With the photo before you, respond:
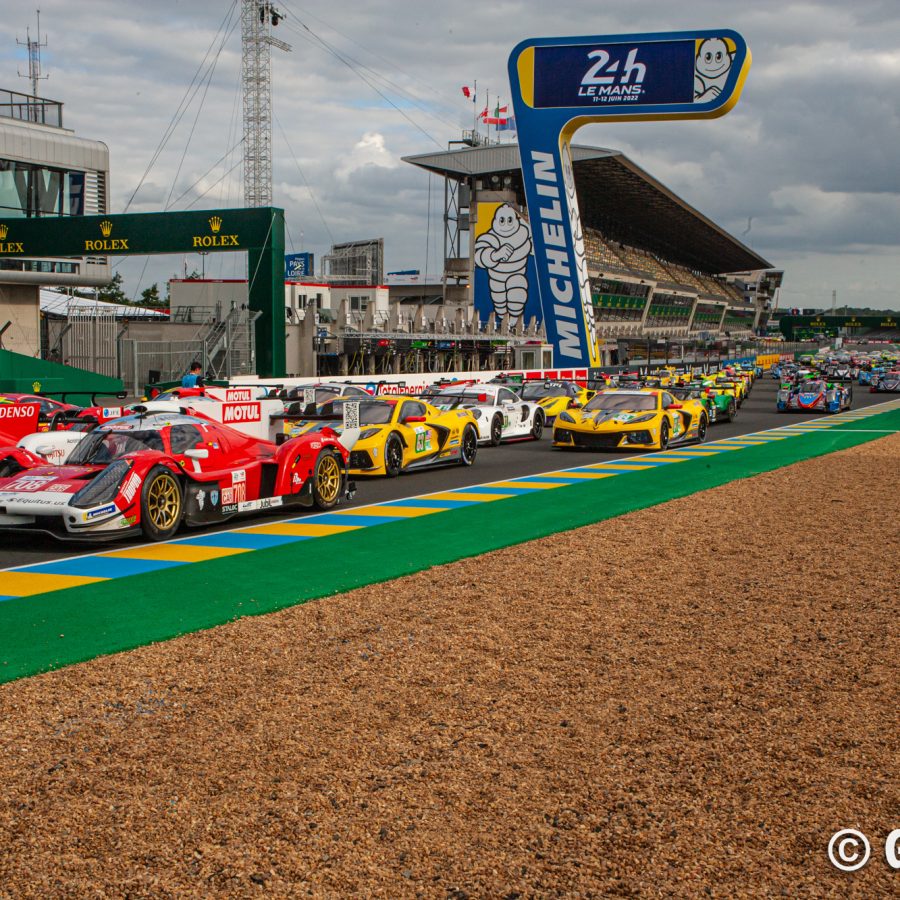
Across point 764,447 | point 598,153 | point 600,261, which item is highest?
point 598,153

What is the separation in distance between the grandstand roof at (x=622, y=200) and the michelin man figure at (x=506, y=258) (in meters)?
4.09

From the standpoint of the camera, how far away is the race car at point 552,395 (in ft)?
94.7

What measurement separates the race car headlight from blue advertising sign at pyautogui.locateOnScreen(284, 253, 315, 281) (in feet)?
270

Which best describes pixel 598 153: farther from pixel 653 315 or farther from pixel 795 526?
pixel 795 526

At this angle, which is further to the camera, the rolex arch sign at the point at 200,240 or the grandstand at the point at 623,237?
the grandstand at the point at 623,237

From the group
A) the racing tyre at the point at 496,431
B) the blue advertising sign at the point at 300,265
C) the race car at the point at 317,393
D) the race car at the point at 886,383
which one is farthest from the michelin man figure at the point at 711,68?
the blue advertising sign at the point at 300,265

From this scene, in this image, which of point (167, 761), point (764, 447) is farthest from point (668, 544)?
point (764, 447)

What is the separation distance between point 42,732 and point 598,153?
77.2 m

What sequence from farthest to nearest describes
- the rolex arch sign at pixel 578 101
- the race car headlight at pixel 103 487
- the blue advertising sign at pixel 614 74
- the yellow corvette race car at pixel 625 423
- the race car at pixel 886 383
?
the race car at pixel 886 383 < the blue advertising sign at pixel 614 74 < the rolex arch sign at pixel 578 101 < the yellow corvette race car at pixel 625 423 < the race car headlight at pixel 103 487

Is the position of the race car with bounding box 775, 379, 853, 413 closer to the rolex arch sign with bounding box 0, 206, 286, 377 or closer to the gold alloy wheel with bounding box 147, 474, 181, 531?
the rolex arch sign with bounding box 0, 206, 286, 377

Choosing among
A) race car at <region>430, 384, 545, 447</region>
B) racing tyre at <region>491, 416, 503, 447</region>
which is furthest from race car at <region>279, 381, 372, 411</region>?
racing tyre at <region>491, 416, 503, 447</region>

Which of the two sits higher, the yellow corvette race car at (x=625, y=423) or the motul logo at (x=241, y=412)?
the motul logo at (x=241, y=412)

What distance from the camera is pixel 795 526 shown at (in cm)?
1206

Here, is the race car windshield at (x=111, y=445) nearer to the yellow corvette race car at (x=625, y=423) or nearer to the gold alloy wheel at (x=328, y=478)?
the gold alloy wheel at (x=328, y=478)
